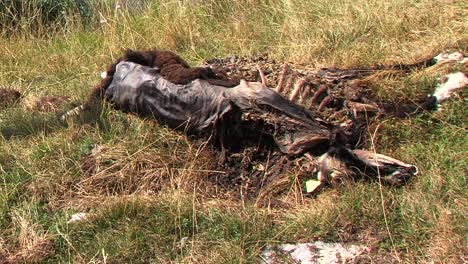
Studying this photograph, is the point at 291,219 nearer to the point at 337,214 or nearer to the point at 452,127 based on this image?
the point at 337,214

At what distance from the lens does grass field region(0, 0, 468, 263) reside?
4.10 m

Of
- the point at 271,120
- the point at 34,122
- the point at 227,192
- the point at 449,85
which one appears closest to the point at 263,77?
the point at 271,120

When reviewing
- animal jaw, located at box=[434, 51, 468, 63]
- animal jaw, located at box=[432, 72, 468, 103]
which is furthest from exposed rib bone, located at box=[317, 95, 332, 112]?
animal jaw, located at box=[434, 51, 468, 63]

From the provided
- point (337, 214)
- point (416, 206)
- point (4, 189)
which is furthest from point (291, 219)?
point (4, 189)

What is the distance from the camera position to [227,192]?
4.70 metres

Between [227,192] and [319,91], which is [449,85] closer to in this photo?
[319,91]

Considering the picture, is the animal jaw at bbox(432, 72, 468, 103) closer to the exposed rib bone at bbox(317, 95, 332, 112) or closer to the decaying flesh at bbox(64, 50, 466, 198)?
the decaying flesh at bbox(64, 50, 466, 198)

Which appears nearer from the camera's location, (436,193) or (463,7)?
(436,193)

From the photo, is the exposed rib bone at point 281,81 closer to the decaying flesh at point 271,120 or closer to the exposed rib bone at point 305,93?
the decaying flesh at point 271,120

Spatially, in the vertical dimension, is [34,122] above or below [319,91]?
below

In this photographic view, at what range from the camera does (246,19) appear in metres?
7.57

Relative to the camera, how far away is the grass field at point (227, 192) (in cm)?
410

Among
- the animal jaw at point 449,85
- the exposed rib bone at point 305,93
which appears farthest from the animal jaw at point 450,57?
the exposed rib bone at point 305,93

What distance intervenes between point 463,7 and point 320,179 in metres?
3.11
